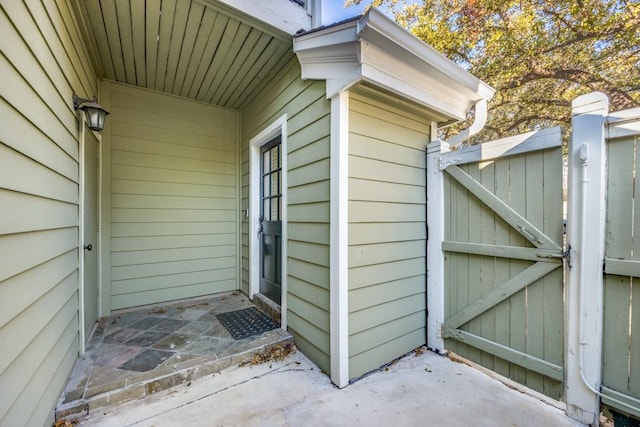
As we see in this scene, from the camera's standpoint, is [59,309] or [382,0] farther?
[382,0]

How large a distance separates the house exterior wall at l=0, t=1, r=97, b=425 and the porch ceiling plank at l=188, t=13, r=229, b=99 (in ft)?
3.04

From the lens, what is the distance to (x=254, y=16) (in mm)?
1946

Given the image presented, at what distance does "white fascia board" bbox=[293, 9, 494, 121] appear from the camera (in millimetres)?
1646

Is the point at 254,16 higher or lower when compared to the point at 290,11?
lower

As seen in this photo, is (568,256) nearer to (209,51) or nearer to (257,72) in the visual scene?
(257,72)

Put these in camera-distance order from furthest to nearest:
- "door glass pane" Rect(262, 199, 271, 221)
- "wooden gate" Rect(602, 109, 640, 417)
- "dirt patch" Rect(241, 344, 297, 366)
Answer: "door glass pane" Rect(262, 199, 271, 221), "dirt patch" Rect(241, 344, 297, 366), "wooden gate" Rect(602, 109, 640, 417)

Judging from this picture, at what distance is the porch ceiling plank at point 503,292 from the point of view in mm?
1767

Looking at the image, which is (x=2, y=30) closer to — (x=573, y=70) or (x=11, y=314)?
(x=11, y=314)

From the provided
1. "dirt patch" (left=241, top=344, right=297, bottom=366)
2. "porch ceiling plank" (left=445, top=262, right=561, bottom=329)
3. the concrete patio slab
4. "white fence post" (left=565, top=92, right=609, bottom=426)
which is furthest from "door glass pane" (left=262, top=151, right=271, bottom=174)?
"white fence post" (left=565, top=92, right=609, bottom=426)

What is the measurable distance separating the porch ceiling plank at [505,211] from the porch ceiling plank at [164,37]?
258 cm

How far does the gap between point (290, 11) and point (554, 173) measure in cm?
235

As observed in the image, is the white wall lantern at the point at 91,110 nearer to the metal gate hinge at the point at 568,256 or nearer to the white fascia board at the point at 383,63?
the white fascia board at the point at 383,63

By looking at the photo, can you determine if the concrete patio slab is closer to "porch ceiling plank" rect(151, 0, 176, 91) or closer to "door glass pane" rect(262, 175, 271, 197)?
"door glass pane" rect(262, 175, 271, 197)

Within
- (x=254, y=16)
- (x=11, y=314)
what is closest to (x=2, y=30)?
(x=11, y=314)
